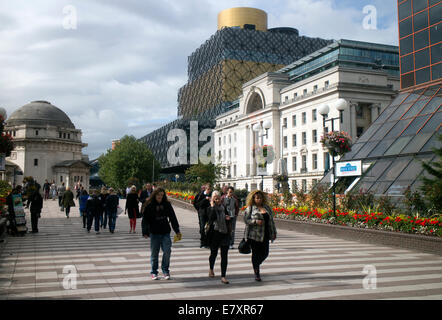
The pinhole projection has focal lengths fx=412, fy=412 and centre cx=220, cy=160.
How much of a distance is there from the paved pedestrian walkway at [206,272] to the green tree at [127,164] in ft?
247

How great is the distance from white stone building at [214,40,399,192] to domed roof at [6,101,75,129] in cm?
3764

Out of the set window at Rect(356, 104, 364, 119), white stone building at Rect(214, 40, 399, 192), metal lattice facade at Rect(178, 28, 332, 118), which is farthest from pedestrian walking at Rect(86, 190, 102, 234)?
metal lattice facade at Rect(178, 28, 332, 118)

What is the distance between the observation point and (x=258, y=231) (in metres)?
8.51

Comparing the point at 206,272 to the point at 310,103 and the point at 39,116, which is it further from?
the point at 39,116

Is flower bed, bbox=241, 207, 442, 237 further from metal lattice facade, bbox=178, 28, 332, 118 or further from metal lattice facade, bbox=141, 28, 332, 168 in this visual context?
metal lattice facade, bbox=178, 28, 332, 118

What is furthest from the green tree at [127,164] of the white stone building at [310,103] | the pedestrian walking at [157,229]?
the pedestrian walking at [157,229]

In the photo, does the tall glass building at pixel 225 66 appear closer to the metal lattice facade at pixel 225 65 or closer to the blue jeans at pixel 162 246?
the metal lattice facade at pixel 225 65

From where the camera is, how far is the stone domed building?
264 feet

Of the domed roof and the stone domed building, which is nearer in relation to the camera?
the stone domed building

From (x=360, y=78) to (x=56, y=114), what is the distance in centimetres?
6122

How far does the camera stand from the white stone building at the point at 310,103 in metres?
60.2

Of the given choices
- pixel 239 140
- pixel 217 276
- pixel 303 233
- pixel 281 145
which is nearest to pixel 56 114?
pixel 239 140

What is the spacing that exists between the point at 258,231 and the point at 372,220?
9192 millimetres
